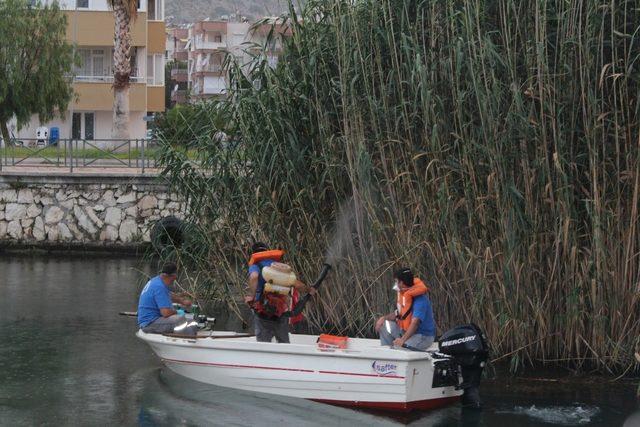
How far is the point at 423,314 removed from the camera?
40.2 feet

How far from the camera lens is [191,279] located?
17188 millimetres

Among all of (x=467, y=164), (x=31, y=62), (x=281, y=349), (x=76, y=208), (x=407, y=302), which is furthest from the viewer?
(x=31, y=62)

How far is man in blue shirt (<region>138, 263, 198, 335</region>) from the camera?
44.3 ft

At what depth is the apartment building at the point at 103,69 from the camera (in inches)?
1858

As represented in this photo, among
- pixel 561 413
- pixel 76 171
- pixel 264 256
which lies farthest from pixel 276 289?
pixel 76 171

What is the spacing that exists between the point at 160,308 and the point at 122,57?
2112cm

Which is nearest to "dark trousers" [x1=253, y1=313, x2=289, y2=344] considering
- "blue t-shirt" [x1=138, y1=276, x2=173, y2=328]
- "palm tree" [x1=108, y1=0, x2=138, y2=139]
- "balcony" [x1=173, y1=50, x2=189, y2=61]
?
"blue t-shirt" [x1=138, y1=276, x2=173, y2=328]

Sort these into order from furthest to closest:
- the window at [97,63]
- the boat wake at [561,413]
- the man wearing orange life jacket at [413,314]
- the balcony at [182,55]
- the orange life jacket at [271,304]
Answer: the balcony at [182,55], the window at [97,63], the orange life jacket at [271,304], the man wearing orange life jacket at [413,314], the boat wake at [561,413]

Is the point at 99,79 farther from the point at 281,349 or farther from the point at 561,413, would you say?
the point at 561,413

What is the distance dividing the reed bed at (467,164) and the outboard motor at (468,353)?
4.87 feet

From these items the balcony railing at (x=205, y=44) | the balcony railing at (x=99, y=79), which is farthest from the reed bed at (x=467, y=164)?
the balcony railing at (x=205, y=44)

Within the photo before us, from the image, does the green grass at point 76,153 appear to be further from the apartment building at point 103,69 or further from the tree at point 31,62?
the apartment building at point 103,69

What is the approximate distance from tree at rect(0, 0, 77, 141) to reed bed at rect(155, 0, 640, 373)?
24.7 m

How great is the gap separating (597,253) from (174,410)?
478cm
